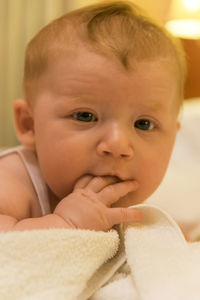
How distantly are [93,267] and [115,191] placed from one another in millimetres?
187

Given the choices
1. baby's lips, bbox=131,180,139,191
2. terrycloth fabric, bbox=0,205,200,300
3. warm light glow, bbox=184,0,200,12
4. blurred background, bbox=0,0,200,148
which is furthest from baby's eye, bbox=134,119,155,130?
warm light glow, bbox=184,0,200,12

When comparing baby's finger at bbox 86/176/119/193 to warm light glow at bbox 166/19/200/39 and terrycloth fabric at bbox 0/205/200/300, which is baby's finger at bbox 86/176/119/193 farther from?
warm light glow at bbox 166/19/200/39

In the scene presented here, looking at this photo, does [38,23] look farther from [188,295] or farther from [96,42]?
[188,295]

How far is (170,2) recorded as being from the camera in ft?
6.88

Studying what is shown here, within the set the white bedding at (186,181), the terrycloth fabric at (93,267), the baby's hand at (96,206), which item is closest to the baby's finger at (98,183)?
the baby's hand at (96,206)

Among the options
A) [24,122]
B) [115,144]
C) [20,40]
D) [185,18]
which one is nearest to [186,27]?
[185,18]

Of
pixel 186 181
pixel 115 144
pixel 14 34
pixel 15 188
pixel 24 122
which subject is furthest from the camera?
pixel 14 34

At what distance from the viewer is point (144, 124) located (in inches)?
34.2

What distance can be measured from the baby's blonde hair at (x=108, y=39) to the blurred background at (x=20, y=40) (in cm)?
98

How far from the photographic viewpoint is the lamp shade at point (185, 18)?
1.95m

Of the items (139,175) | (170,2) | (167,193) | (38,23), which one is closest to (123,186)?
(139,175)

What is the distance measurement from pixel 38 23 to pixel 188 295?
5.31 ft

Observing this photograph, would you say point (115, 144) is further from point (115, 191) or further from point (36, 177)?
point (36, 177)

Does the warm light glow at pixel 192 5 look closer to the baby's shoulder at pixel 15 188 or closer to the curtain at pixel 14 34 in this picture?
the curtain at pixel 14 34
